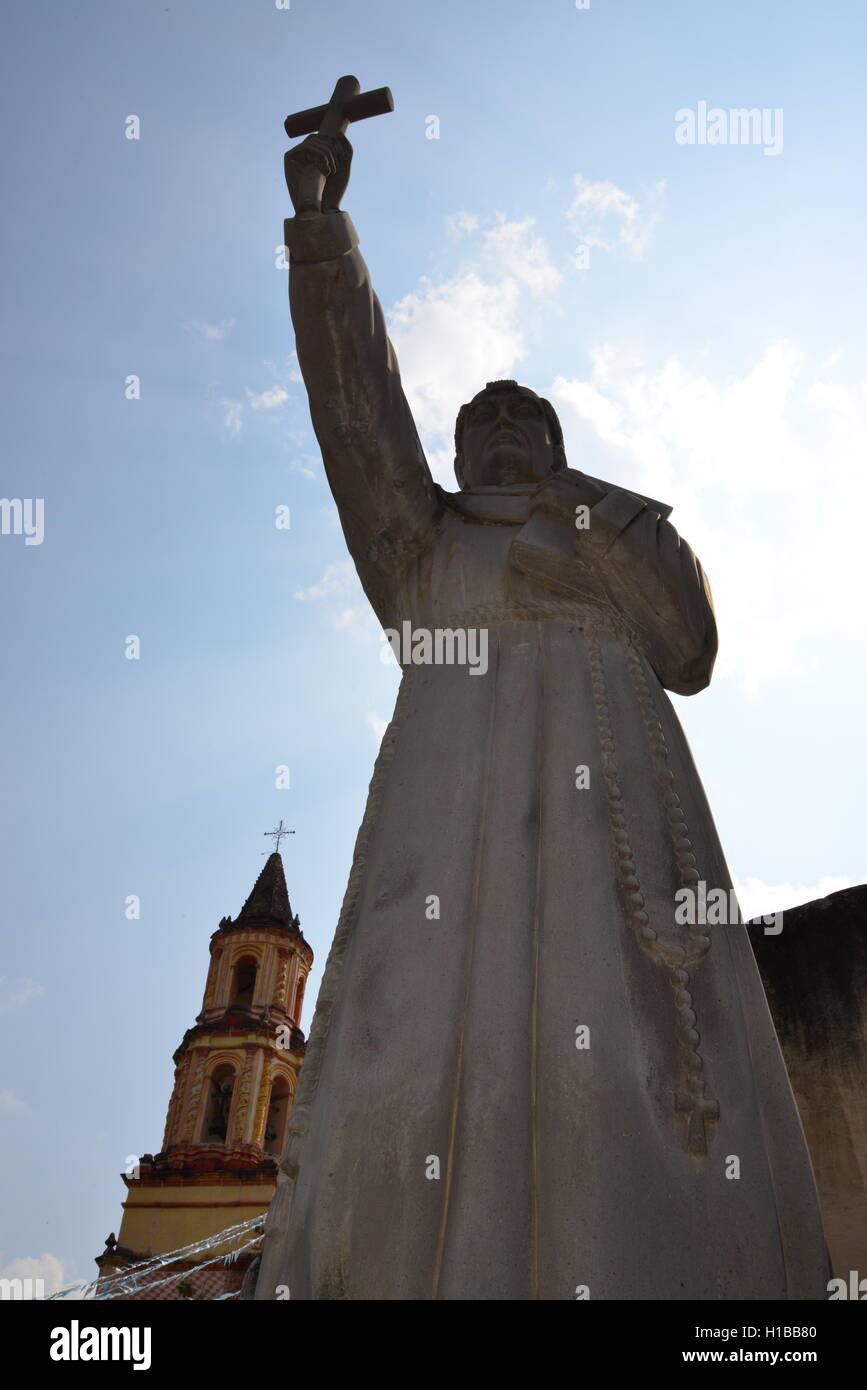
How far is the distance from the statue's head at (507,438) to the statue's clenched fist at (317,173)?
1081 millimetres

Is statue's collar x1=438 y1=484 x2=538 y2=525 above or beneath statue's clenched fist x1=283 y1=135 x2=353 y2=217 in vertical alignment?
beneath

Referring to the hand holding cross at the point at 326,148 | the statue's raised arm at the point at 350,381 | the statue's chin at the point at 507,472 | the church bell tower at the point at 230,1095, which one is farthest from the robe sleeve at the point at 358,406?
the church bell tower at the point at 230,1095

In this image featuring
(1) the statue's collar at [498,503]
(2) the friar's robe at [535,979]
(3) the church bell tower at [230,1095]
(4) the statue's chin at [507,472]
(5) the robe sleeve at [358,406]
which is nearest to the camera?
(2) the friar's robe at [535,979]

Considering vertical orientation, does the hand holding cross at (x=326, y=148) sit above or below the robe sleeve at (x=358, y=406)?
above

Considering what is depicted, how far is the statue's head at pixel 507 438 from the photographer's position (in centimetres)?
454

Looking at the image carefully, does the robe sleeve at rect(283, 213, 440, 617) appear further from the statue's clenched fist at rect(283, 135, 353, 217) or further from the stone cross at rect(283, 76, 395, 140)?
the stone cross at rect(283, 76, 395, 140)

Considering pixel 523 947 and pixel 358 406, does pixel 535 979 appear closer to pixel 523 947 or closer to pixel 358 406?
pixel 523 947

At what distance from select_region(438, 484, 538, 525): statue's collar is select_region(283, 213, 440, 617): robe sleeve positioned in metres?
0.14

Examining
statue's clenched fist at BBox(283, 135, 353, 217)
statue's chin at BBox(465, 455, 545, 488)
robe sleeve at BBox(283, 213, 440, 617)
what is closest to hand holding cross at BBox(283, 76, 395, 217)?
statue's clenched fist at BBox(283, 135, 353, 217)

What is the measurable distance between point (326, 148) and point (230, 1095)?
3760 centimetres

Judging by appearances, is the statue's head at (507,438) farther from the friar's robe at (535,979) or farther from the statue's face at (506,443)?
the friar's robe at (535,979)

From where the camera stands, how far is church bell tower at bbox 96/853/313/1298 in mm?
33438

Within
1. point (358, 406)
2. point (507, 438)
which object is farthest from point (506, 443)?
point (358, 406)
